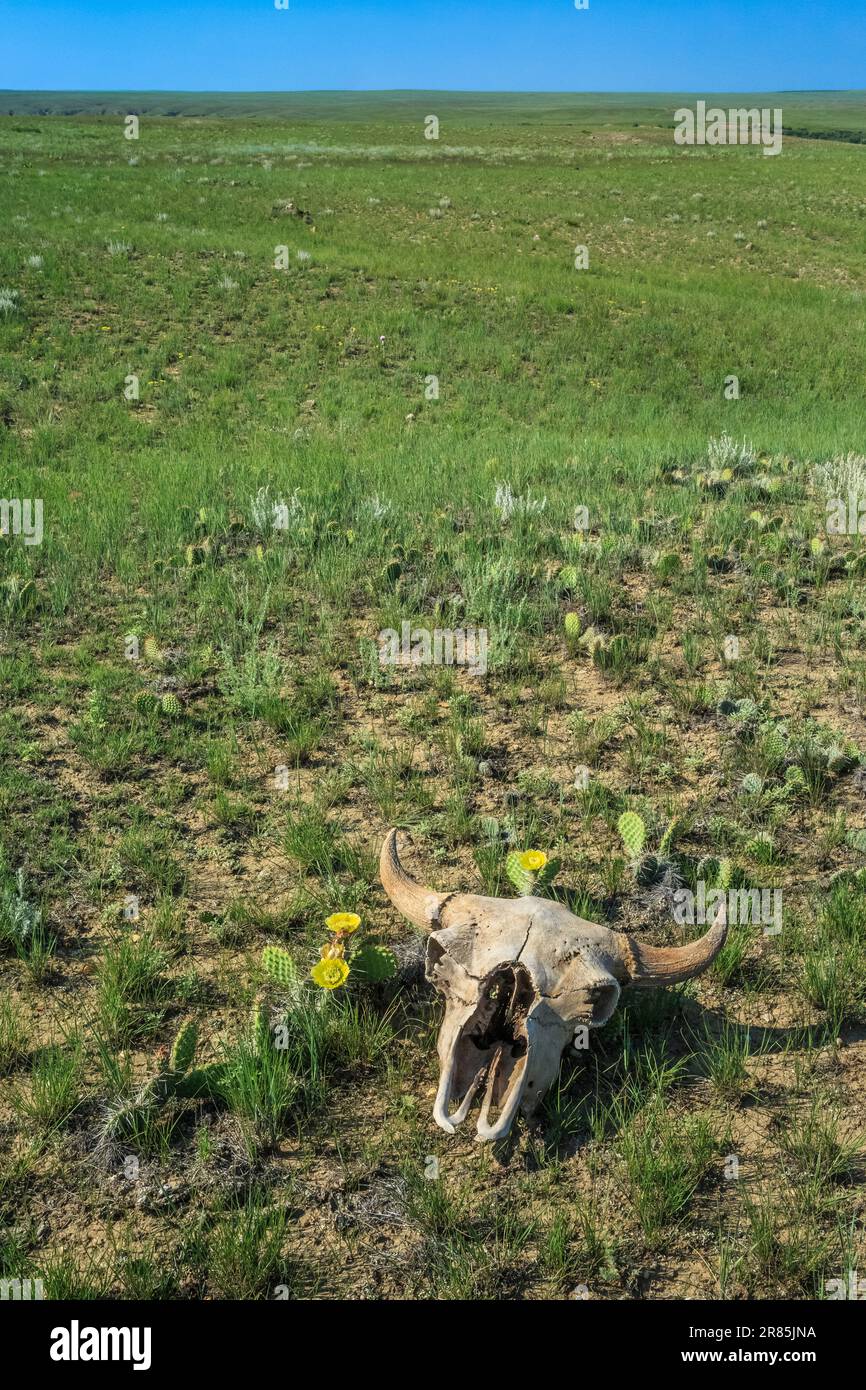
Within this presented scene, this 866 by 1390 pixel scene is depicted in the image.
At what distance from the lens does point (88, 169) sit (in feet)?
114

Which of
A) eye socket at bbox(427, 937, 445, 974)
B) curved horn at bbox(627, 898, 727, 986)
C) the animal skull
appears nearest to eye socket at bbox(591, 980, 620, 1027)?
the animal skull

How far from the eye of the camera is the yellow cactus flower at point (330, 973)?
3432mm

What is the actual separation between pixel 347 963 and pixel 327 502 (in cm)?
560

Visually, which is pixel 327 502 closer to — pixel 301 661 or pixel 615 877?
pixel 301 661

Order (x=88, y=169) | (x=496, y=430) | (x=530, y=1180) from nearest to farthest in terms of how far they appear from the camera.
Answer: (x=530, y=1180), (x=496, y=430), (x=88, y=169)

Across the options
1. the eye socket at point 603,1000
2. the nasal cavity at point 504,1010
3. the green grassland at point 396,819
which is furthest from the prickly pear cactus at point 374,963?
the eye socket at point 603,1000

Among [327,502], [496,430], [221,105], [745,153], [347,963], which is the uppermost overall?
[221,105]

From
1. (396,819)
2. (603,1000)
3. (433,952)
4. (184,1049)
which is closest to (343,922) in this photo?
(433,952)

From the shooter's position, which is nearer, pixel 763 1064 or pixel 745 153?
pixel 763 1064

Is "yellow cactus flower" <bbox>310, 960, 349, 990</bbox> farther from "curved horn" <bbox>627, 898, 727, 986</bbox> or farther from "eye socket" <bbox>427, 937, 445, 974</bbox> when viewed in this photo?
"curved horn" <bbox>627, 898, 727, 986</bbox>

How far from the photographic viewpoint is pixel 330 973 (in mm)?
3467

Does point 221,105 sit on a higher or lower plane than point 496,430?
higher
